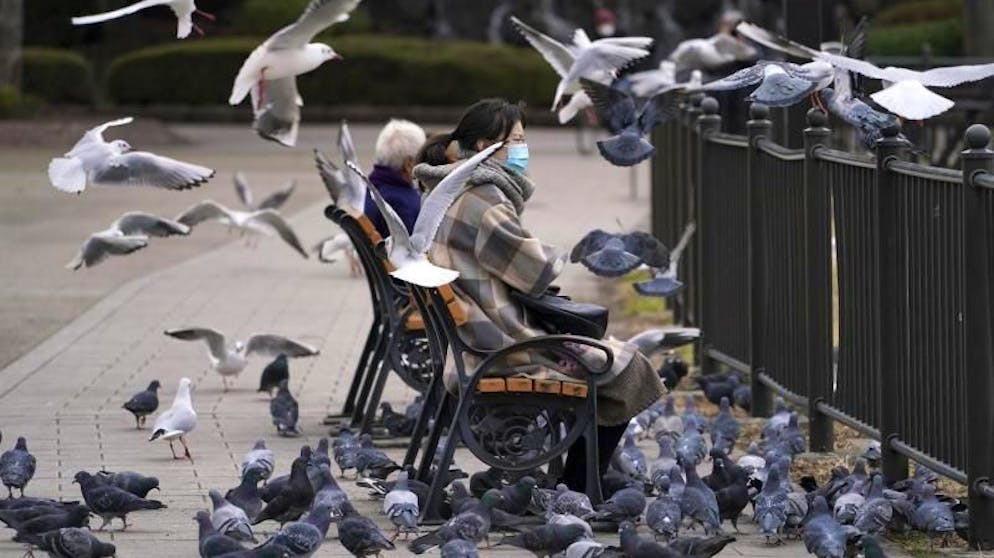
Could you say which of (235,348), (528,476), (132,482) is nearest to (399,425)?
(235,348)

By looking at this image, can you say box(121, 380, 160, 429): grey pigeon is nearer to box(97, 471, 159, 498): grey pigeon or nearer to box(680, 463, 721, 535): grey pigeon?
box(97, 471, 159, 498): grey pigeon

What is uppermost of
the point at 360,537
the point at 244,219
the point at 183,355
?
the point at 360,537

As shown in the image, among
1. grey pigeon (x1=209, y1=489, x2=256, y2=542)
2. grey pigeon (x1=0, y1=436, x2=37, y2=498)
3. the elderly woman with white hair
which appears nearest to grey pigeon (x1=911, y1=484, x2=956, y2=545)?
grey pigeon (x1=209, y1=489, x2=256, y2=542)

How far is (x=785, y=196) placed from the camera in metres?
10.5

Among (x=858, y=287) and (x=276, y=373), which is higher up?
(x=858, y=287)

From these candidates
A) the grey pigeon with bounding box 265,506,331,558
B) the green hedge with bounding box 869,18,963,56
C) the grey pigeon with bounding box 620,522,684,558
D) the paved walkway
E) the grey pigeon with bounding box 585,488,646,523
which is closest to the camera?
the grey pigeon with bounding box 620,522,684,558

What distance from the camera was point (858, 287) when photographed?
29.1ft

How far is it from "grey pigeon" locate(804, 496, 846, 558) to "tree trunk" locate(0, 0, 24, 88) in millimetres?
31145

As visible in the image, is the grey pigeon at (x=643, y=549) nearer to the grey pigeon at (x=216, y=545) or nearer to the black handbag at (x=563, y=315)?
the grey pigeon at (x=216, y=545)

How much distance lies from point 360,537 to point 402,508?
0.59 meters

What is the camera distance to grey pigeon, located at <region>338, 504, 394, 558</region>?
6.91 meters

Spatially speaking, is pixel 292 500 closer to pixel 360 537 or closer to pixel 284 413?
pixel 360 537

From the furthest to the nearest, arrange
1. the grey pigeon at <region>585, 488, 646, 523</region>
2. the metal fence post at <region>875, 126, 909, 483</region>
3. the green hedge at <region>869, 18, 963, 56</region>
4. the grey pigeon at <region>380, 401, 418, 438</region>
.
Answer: the green hedge at <region>869, 18, 963, 56</region> < the grey pigeon at <region>380, 401, 418, 438</region> < the metal fence post at <region>875, 126, 909, 483</region> < the grey pigeon at <region>585, 488, 646, 523</region>

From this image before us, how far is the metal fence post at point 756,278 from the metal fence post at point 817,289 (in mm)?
1093
